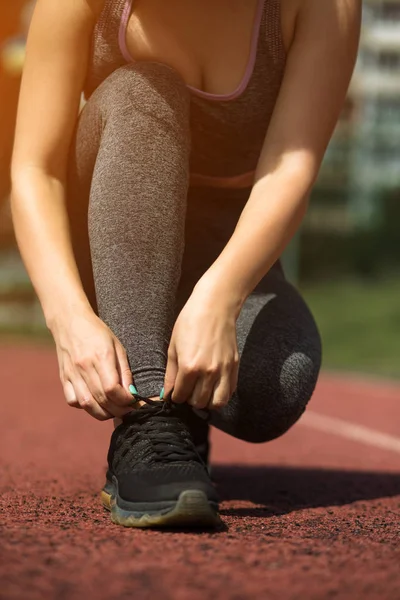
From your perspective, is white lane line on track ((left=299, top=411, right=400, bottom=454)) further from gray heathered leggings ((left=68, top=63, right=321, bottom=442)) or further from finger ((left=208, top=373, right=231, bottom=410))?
finger ((left=208, top=373, right=231, bottom=410))

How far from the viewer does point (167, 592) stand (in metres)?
1.01

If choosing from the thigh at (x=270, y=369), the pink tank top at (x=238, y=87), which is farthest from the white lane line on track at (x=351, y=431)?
the pink tank top at (x=238, y=87)

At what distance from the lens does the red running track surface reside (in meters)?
1.04

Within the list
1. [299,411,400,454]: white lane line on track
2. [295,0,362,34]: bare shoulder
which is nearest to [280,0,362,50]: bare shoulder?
Answer: [295,0,362,34]: bare shoulder

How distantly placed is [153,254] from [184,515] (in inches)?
17.2

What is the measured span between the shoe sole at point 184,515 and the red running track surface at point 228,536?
18 mm

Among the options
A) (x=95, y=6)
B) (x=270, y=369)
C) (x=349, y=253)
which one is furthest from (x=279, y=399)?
(x=349, y=253)

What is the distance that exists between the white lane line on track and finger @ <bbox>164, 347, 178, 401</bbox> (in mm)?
2272

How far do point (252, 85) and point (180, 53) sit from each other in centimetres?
14

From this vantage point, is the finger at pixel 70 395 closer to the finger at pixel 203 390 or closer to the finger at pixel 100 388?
the finger at pixel 100 388

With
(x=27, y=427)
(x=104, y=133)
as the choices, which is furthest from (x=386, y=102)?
(x=104, y=133)

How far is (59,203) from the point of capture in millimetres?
1663

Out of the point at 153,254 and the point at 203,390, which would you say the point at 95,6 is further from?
the point at 203,390

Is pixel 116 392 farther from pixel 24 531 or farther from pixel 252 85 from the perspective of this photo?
pixel 252 85
